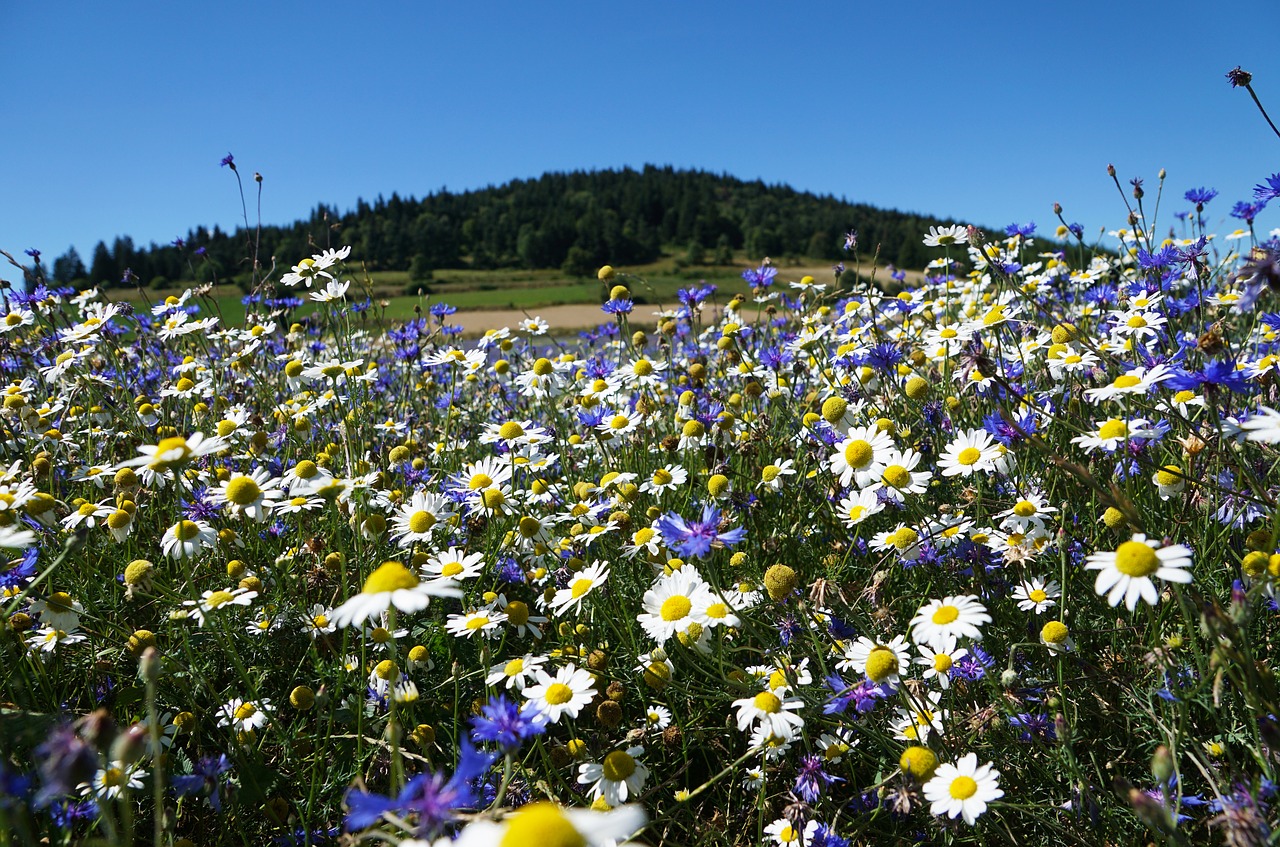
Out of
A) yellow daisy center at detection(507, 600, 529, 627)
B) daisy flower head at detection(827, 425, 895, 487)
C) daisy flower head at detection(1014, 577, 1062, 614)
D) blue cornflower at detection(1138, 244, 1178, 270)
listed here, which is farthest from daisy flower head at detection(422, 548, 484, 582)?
blue cornflower at detection(1138, 244, 1178, 270)

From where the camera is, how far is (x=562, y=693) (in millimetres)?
1718

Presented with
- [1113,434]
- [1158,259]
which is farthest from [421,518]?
[1158,259]

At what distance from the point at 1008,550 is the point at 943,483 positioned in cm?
89

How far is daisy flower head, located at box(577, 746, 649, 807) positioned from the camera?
65.8 inches

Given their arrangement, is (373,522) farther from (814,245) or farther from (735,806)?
(814,245)

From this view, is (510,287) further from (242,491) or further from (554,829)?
(554,829)

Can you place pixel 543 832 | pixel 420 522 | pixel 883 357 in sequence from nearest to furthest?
pixel 543 832
pixel 420 522
pixel 883 357

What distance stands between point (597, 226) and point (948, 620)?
81.5 meters

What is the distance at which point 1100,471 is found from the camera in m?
2.71

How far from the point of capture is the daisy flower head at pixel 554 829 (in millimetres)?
813

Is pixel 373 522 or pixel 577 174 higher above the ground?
pixel 577 174

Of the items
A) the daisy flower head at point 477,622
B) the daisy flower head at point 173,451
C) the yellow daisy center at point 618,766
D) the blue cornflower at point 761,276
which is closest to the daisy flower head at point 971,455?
the yellow daisy center at point 618,766

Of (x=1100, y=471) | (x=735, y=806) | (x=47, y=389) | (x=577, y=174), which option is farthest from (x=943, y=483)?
(x=577, y=174)

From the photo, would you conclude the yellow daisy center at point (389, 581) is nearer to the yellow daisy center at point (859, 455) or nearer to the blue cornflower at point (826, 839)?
the blue cornflower at point (826, 839)
